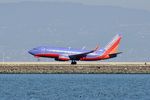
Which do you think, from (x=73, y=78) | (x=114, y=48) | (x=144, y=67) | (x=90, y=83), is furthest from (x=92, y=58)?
(x=90, y=83)

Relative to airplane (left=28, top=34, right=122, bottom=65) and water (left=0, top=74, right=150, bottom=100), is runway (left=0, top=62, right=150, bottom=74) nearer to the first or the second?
water (left=0, top=74, right=150, bottom=100)

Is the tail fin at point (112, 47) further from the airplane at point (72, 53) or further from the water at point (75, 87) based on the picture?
the water at point (75, 87)

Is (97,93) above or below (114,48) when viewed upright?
below

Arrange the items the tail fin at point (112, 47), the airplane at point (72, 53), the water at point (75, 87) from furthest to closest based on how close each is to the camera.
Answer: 1. the tail fin at point (112, 47)
2. the airplane at point (72, 53)
3. the water at point (75, 87)

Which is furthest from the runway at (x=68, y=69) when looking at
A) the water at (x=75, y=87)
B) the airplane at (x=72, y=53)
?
the airplane at (x=72, y=53)

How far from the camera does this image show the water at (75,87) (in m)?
80.6

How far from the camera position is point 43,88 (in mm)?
91750

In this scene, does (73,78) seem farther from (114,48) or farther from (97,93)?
(114,48)

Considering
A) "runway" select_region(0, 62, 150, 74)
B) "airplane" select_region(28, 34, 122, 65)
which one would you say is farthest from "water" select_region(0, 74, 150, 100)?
"airplane" select_region(28, 34, 122, 65)

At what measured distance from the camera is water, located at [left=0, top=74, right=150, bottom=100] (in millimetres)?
80625

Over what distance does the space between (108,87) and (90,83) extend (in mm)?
7337

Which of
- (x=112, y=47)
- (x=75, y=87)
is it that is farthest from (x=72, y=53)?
(x=75, y=87)

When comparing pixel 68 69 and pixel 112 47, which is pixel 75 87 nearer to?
pixel 68 69

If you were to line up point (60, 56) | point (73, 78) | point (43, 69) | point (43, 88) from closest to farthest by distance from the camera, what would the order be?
point (43, 88), point (73, 78), point (43, 69), point (60, 56)
